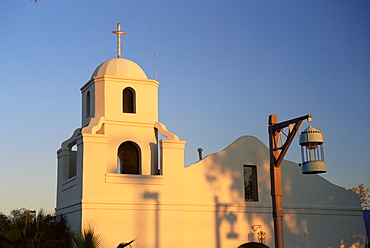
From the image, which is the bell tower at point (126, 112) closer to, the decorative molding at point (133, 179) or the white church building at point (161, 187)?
the white church building at point (161, 187)

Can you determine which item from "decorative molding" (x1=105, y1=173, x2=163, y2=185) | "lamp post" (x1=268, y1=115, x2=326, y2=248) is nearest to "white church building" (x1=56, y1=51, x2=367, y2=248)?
"decorative molding" (x1=105, y1=173, x2=163, y2=185)

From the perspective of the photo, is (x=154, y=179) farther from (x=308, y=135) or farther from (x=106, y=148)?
(x=308, y=135)

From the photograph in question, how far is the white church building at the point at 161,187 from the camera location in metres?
20.6

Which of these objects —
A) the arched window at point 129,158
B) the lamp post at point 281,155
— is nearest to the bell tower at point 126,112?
the arched window at point 129,158

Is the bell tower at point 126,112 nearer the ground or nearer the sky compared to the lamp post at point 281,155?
nearer the sky

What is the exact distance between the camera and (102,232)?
20.2m

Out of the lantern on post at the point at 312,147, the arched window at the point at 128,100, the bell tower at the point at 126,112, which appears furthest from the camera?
the arched window at the point at 128,100

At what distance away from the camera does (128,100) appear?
22828 mm

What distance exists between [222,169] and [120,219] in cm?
470

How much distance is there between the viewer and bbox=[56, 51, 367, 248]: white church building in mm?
20641

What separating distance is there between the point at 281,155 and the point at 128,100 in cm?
943

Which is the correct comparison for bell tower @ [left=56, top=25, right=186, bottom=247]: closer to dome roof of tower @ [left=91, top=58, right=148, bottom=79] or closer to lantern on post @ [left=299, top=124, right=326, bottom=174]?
dome roof of tower @ [left=91, top=58, right=148, bottom=79]

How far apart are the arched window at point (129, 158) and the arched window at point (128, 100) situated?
1316 mm

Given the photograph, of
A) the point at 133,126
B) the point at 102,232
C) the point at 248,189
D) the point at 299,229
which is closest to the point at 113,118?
the point at 133,126
